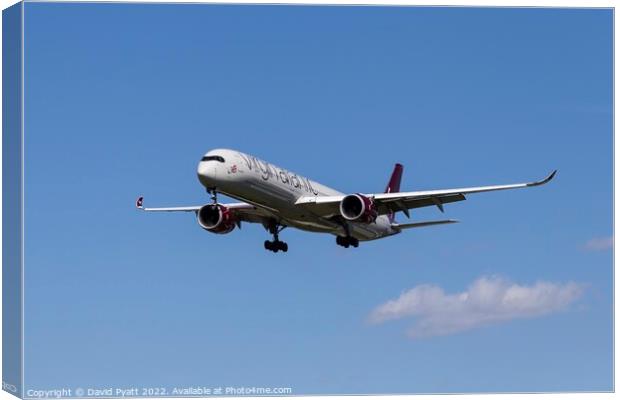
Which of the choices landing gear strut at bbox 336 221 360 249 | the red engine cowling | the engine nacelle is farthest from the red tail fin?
the red engine cowling

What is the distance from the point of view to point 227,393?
36406 mm

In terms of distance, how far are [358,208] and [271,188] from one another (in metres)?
4.03

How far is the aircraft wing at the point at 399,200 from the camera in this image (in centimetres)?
5047

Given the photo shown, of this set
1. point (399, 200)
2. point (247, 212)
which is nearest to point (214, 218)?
point (247, 212)

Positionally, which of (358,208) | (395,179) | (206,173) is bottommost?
(358,208)

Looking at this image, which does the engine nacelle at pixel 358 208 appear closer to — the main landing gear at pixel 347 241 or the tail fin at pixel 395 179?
the main landing gear at pixel 347 241

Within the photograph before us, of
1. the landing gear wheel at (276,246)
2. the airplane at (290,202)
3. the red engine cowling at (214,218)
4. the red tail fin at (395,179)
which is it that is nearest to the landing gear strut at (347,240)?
the airplane at (290,202)

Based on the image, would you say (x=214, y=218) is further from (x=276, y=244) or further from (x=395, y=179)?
(x=395, y=179)

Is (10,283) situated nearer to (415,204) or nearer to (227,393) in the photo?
(227,393)

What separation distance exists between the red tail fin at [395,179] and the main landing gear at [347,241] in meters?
10.4

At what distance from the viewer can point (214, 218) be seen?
53.1 meters

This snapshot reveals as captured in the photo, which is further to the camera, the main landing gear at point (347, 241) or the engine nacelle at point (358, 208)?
the main landing gear at point (347, 241)

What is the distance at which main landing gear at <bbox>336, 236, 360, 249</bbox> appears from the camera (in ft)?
180

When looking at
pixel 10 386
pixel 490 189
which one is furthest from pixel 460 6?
pixel 10 386
